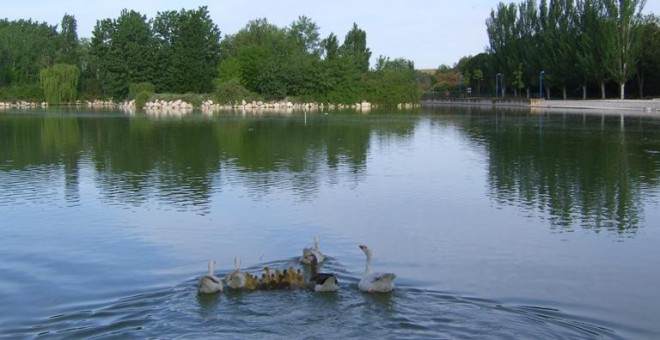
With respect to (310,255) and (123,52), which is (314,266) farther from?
(123,52)

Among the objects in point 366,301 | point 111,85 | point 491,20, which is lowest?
point 366,301

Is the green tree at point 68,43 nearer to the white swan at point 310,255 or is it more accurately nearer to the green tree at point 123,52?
the green tree at point 123,52

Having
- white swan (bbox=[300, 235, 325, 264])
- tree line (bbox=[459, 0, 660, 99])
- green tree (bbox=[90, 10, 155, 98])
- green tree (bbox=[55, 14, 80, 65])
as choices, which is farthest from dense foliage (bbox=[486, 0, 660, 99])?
white swan (bbox=[300, 235, 325, 264])

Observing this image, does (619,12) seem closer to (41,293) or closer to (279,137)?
(279,137)

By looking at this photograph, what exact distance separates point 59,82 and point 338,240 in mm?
77405

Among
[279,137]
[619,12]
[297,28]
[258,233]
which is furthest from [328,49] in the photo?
[258,233]

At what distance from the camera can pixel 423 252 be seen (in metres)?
10.8

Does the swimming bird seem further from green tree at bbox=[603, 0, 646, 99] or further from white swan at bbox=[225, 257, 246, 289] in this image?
green tree at bbox=[603, 0, 646, 99]

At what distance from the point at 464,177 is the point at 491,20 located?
73.4 meters

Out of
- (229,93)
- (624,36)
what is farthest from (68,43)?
(624,36)

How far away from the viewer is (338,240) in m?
11.5

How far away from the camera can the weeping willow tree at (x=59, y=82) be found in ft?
268

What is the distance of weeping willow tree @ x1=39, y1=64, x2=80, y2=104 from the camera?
81.7 m

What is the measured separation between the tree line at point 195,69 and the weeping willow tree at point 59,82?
0.11m
